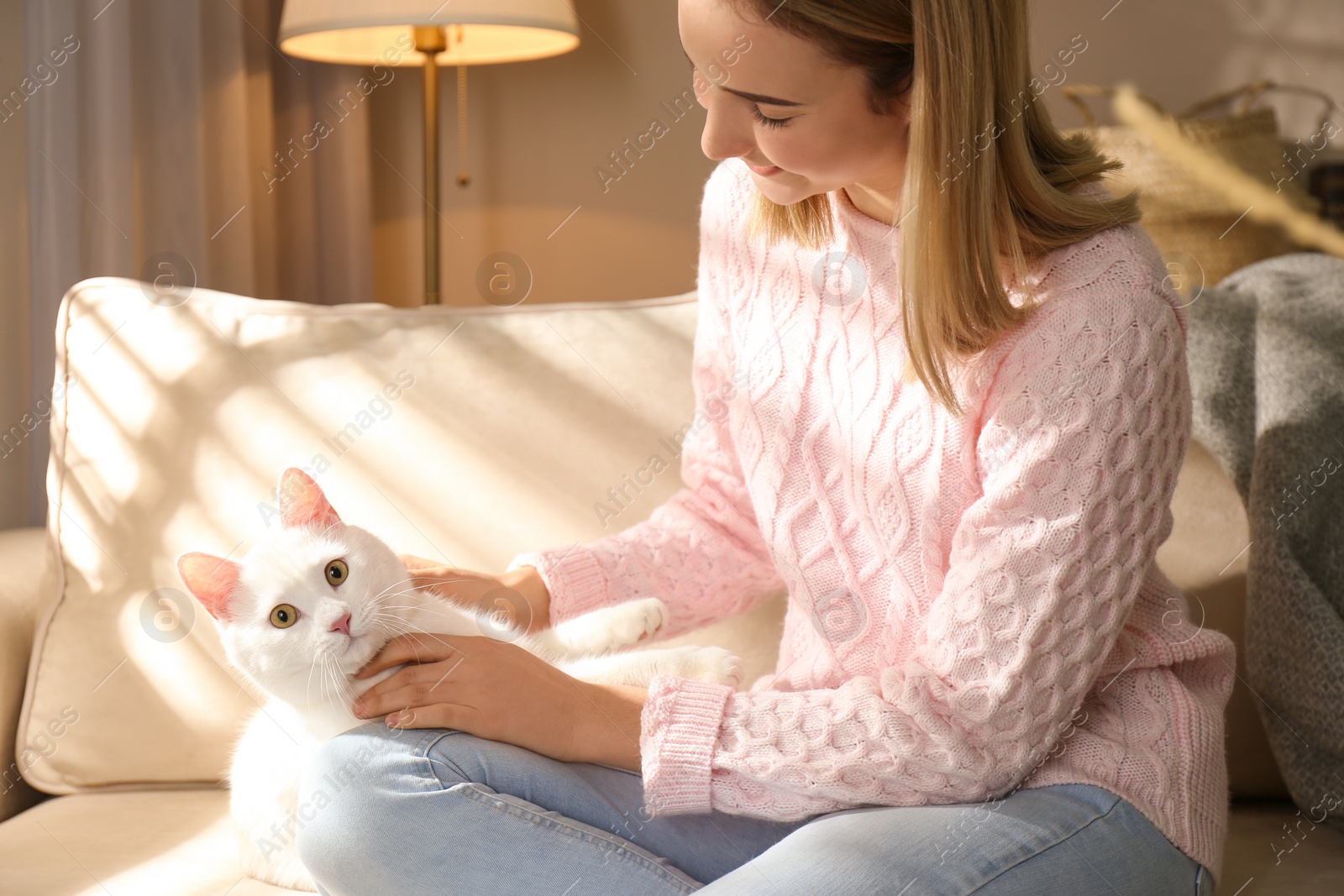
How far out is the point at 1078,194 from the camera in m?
0.88

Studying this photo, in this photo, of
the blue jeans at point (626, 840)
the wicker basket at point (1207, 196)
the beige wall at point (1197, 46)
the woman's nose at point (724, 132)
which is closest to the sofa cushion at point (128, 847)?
the blue jeans at point (626, 840)

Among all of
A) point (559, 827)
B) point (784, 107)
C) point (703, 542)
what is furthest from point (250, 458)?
point (784, 107)

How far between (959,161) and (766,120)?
0.16 meters

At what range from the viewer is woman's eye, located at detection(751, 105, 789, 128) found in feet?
2.80

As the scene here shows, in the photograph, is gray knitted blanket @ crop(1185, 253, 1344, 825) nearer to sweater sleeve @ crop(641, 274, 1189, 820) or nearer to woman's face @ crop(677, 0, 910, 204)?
sweater sleeve @ crop(641, 274, 1189, 820)

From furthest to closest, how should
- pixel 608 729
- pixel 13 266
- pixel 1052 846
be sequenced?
pixel 13 266, pixel 608 729, pixel 1052 846

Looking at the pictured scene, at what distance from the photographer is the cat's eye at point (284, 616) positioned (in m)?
0.90

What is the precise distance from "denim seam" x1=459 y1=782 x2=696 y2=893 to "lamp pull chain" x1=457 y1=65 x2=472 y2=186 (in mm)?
1800

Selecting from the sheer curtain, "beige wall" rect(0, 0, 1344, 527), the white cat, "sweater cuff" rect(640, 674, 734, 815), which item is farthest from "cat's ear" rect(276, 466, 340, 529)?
"beige wall" rect(0, 0, 1344, 527)

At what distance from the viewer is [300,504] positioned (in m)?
0.96

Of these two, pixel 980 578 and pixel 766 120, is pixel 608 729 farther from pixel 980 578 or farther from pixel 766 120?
pixel 766 120

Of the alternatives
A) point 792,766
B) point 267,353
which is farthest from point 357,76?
point 792,766

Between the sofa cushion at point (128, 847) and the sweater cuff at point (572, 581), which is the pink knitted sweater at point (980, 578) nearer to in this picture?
the sweater cuff at point (572, 581)

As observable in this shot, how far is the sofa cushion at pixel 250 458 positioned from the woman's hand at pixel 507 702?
0.40 m
